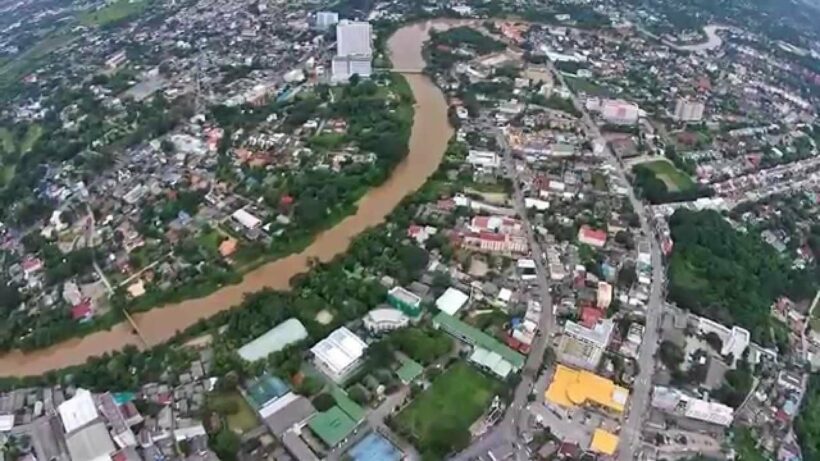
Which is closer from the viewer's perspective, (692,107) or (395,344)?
(395,344)

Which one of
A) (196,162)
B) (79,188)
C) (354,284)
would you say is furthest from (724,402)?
(79,188)

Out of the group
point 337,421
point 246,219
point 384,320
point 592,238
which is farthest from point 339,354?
point 592,238

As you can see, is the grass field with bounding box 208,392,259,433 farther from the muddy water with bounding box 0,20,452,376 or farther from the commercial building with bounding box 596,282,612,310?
the commercial building with bounding box 596,282,612,310

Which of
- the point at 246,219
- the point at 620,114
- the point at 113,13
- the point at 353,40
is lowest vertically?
the point at 246,219

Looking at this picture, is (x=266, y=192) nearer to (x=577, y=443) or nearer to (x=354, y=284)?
(x=354, y=284)

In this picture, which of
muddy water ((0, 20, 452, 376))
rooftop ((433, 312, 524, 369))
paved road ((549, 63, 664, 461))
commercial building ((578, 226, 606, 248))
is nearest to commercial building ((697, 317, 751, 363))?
paved road ((549, 63, 664, 461))

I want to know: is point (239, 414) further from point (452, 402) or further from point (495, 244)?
point (495, 244)

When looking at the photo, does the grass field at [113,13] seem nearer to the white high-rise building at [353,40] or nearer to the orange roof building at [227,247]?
the white high-rise building at [353,40]
